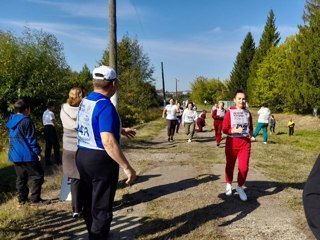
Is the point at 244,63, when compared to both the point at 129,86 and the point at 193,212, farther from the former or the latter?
the point at 193,212

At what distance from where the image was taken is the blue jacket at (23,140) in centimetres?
575

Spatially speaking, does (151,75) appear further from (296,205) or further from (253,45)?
(296,205)

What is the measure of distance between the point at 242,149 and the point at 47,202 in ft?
10.9

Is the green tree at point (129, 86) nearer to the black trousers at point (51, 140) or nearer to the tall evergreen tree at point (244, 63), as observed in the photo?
the black trousers at point (51, 140)

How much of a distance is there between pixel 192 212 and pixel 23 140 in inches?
111

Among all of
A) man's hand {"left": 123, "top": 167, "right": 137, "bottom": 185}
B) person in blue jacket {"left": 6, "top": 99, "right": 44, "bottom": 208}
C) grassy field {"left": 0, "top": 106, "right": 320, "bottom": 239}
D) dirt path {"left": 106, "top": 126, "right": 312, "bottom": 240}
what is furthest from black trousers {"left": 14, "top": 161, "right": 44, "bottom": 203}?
man's hand {"left": 123, "top": 167, "right": 137, "bottom": 185}

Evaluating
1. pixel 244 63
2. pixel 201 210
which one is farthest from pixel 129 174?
pixel 244 63

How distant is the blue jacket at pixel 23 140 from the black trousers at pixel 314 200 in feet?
15.7

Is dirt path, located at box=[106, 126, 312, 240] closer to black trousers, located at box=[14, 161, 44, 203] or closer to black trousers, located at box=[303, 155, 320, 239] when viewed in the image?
black trousers, located at box=[14, 161, 44, 203]

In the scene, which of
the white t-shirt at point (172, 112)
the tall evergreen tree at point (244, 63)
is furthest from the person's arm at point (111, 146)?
the tall evergreen tree at point (244, 63)

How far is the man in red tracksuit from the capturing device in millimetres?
6133

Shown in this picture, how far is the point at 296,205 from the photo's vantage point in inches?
235

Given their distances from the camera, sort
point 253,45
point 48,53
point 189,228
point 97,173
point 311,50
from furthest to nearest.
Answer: point 253,45, point 311,50, point 48,53, point 189,228, point 97,173

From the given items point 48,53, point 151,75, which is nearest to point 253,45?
point 151,75
